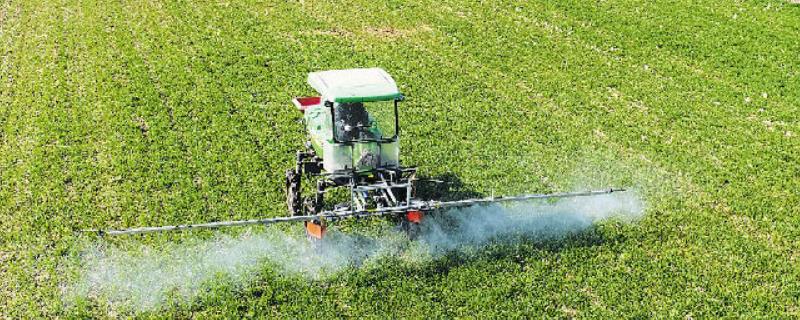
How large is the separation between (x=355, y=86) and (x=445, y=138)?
189 inches

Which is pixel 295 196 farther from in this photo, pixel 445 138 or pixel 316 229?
pixel 445 138

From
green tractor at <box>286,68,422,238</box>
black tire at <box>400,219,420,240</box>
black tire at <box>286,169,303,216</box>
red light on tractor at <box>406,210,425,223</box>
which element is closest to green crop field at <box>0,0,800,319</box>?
black tire at <box>286,169,303,216</box>

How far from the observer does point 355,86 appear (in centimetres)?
1223

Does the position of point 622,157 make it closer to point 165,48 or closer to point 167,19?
point 165,48

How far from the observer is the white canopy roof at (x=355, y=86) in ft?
39.7

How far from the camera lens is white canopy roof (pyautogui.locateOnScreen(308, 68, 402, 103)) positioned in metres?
12.1

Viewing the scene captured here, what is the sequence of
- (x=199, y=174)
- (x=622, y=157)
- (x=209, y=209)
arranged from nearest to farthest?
(x=209, y=209) < (x=199, y=174) < (x=622, y=157)

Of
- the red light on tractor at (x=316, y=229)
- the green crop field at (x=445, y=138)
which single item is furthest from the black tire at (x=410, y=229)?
the red light on tractor at (x=316, y=229)

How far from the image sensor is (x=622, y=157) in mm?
16188

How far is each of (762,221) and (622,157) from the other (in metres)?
3.02

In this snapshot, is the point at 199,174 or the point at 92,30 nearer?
the point at 199,174

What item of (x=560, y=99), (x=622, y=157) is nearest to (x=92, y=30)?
(x=560, y=99)

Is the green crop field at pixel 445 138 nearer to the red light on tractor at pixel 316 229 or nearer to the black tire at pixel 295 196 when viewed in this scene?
the black tire at pixel 295 196

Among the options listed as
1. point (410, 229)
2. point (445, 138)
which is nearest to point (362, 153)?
point (410, 229)
